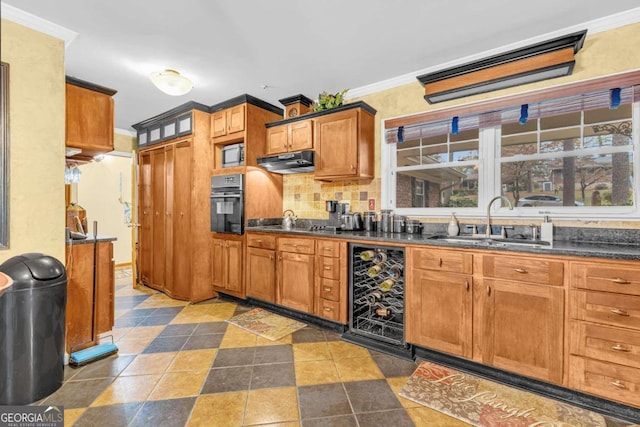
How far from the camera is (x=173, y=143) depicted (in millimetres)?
3900

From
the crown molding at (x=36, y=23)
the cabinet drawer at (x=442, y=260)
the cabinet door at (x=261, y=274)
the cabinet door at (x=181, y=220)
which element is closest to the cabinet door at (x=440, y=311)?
the cabinet drawer at (x=442, y=260)

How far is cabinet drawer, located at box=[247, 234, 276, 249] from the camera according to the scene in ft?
10.9

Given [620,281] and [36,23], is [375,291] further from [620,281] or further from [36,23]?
[36,23]

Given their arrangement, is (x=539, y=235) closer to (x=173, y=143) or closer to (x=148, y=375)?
(x=148, y=375)

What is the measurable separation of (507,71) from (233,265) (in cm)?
335

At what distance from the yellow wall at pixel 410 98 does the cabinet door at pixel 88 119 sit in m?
2.06

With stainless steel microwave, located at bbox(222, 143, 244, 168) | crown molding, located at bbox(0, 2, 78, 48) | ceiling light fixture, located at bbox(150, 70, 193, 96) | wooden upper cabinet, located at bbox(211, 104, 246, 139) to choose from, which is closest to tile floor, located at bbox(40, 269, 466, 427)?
stainless steel microwave, located at bbox(222, 143, 244, 168)

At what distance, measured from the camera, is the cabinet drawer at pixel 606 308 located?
1.67 m

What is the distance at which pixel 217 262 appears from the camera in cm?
383

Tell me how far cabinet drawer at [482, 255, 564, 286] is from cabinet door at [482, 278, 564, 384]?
→ 0.14 feet

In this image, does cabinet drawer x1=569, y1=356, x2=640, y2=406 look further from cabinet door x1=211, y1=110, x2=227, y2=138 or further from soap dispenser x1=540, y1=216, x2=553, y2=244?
cabinet door x1=211, y1=110, x2=227, y2=138

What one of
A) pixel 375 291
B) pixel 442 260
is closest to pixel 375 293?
pixel 375 291

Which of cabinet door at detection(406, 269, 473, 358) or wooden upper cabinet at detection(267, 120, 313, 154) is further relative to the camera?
wooden upper cabinet at detection(267, 120, 313, 154)

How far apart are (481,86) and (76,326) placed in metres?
3.86
